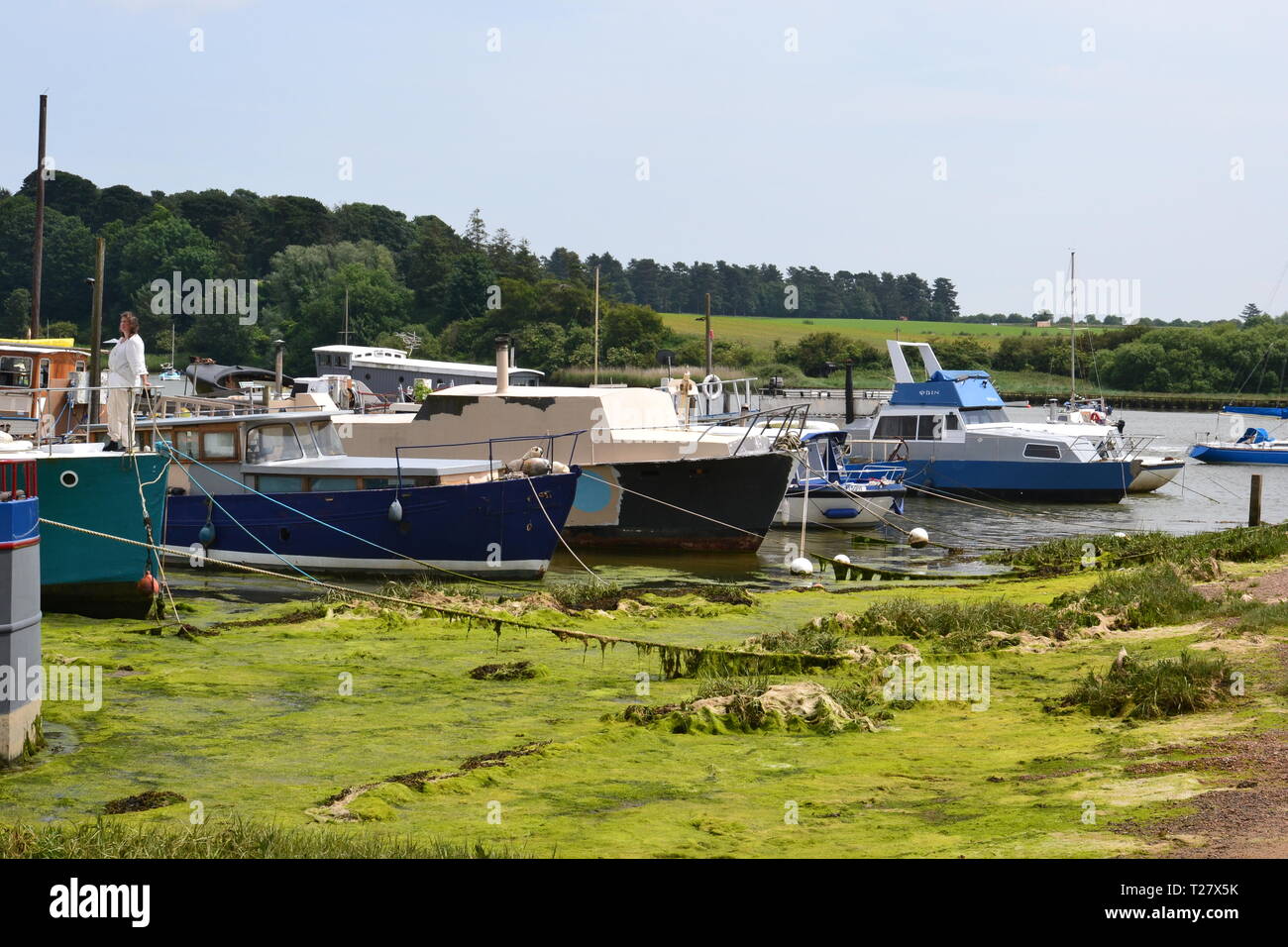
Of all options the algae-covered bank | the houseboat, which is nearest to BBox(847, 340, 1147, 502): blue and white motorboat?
the houseboat

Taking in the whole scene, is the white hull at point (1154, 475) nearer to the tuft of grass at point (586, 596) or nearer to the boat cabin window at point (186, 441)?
the tuft of grass at point (586, 596)

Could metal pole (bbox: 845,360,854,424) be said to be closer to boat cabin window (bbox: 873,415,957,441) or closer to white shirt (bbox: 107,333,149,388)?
boat cabin window (bbox: 873,415,957,441)

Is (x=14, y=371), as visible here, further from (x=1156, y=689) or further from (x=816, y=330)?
(x=816, y=330)

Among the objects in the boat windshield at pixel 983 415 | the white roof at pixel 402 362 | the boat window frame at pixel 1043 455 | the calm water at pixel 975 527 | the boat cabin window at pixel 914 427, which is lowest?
the calm water at pixel 975 527

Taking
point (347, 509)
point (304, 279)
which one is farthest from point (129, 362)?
point (304, 279)

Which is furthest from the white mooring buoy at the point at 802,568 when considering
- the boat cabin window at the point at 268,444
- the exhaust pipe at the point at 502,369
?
the boat cabin window at the point at 268,444

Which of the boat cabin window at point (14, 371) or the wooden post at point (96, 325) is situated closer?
the wooden post at point (96, 325)

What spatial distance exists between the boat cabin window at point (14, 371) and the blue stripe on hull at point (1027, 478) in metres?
25.6

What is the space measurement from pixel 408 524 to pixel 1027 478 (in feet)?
82.4

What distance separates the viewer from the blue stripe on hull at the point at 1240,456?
58875mm

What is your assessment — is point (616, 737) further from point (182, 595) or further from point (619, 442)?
point (619, 442)

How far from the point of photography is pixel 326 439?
82.8ft

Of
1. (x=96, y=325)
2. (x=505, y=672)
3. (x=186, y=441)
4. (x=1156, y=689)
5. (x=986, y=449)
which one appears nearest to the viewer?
(x=1156, y=689)

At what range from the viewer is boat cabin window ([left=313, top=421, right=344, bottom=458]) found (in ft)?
82.3
